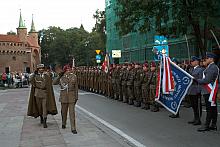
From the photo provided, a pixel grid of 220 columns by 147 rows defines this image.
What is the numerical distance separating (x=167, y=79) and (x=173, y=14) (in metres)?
12.0

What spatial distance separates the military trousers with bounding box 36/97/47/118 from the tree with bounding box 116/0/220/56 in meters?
11.4

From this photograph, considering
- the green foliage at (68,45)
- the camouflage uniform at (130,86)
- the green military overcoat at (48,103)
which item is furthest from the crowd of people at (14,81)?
the green foliage at (68,45)

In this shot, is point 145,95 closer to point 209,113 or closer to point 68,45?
point 209,113

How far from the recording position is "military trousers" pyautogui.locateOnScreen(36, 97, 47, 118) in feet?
38.5

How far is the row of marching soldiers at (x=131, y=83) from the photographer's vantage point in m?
15.5

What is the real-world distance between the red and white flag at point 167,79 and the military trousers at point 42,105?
3.32 meters

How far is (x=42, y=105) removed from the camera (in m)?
11.9

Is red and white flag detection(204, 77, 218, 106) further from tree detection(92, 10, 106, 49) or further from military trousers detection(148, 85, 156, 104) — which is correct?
tree detection(92, 10, 106, 49)

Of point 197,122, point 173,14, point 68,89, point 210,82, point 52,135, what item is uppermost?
point 173,14

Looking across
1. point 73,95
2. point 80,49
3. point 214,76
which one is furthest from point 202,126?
point 80,49

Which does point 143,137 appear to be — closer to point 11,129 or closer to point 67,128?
point 67,128

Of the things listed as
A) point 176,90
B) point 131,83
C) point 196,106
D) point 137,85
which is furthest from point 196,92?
point 131,83

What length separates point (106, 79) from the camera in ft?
74.6

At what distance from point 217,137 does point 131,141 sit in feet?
6.30
